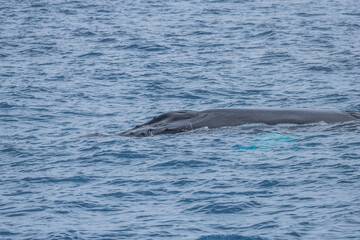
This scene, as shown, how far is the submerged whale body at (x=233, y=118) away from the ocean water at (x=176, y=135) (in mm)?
289

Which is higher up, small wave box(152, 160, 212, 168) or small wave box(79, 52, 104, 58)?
small wave box(152, 160, 212, 168)

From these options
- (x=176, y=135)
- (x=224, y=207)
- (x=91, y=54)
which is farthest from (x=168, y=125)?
(x=91, y=54)

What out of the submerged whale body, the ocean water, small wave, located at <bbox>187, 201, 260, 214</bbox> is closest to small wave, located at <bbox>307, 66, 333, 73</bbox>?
the ocean water

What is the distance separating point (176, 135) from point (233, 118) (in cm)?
158

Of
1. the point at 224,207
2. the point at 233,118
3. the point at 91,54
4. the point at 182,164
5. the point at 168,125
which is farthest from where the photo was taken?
the point at 91,54

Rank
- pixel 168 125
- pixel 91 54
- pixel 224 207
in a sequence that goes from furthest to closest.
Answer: pixel 91 54 → pixel 168 125 → pixel 224 207

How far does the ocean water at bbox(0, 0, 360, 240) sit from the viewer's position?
11.7 metres

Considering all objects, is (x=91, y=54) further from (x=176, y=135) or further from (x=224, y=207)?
(x=224, y=207)

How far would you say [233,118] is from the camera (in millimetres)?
16969

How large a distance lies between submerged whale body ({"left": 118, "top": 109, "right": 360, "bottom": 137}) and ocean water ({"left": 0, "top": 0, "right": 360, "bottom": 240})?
29cm

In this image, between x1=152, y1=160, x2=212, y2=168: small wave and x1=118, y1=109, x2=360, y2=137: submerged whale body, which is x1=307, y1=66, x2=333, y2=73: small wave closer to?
x1=118, y1=109, x2=360, y2=137: submerged whale body

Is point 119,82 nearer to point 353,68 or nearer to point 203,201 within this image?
point 353,68

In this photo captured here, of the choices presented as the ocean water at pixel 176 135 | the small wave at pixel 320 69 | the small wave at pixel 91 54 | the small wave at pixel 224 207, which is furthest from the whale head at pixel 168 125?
the small wave at pixel 91 54

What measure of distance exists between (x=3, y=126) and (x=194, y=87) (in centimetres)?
840
